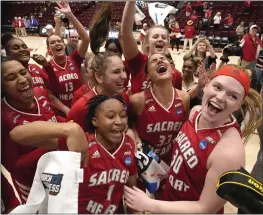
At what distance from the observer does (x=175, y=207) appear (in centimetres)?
164

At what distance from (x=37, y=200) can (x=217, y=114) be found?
0.99m

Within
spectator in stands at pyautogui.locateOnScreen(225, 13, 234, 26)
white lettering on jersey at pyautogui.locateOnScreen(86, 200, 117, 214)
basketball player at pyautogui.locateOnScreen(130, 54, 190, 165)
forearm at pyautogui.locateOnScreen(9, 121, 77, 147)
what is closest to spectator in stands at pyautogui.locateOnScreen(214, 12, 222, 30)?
spectator in stands at pyautogui.locateOnScreen(225, 13, 234, 26)

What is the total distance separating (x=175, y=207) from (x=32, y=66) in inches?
87.9

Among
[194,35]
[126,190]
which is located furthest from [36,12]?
[126,190]

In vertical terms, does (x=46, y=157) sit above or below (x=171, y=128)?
above

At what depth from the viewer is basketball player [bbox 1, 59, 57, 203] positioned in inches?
73.5

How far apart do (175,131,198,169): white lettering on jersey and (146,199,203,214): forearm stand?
0.66 ft

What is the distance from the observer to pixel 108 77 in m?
2.35

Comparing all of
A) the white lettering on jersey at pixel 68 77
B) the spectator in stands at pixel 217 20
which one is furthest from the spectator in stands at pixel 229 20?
the white lettering on jersey at pixel 68 77

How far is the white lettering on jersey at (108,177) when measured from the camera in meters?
1.81

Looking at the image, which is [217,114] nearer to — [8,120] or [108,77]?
[108,77]

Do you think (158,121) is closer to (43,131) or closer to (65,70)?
(43,131)

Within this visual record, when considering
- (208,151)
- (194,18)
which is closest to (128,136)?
(208,151)

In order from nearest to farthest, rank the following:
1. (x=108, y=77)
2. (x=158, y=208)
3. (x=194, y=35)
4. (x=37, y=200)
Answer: (x=37, y=200)
(x=158, y=208)
(x=108, y=77)
(x=194, y=35)
